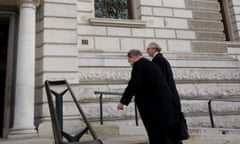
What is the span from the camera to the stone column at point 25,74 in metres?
7.11

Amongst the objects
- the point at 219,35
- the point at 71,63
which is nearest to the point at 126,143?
the point at 71,63

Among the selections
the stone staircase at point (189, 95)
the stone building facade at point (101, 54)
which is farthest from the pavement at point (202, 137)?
the stone building facade at point (101, 54)

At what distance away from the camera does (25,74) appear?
745cm

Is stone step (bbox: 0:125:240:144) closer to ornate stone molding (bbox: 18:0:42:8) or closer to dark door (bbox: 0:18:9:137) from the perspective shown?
dark door (bbox: 0:18:9:137)

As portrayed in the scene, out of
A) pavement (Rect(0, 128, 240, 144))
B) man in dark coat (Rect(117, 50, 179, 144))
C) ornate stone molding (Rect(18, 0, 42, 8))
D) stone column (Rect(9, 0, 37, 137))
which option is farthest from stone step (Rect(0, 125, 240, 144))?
ornate stone molding (Rect(18, 0, 42, 8))

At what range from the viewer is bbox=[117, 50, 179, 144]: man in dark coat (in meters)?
3.72

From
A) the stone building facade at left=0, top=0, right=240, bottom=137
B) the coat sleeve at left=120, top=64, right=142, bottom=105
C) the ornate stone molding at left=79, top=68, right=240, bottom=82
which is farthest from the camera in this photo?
the ornate stone molding at left=79, top=68, right=240, bottom=82

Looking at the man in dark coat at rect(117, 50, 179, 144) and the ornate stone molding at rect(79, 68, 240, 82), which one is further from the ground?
the ornate stone molding at rect(79, 68, 240, 82)

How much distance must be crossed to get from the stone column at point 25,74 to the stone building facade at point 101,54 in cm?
3

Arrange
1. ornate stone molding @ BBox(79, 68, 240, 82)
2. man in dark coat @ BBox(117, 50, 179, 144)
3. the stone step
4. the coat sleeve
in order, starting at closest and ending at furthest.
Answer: man in dark coat @ BBox(117, 50, 179, 144) → the coat sleeve → the stone step → ornate stone molding @ BBox(79, 68, 240, 82)

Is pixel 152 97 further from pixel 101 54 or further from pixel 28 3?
pixel 28 3

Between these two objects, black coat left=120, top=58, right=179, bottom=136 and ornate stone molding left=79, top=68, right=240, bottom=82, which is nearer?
black coat left=120, top=58, right=179, bottom=136

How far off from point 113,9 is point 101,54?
2.27 meters

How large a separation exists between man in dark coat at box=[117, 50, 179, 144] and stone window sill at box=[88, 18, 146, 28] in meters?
5.78
